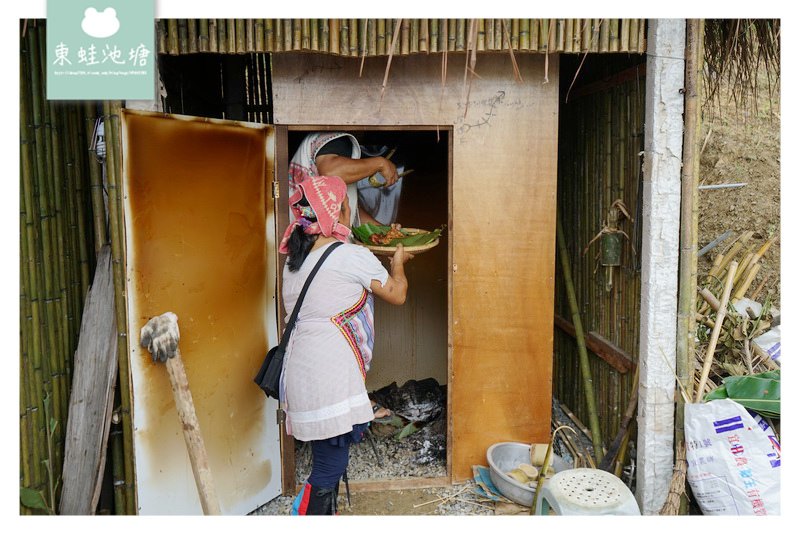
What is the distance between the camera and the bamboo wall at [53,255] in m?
2.73

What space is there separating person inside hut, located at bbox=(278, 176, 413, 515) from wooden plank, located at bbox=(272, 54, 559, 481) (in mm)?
622

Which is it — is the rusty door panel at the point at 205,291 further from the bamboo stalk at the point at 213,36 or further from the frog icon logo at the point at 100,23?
the frog icon logo at the point at 100,23

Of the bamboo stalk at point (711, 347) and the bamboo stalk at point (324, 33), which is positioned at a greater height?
the bamboo stalk at point (324, 33)

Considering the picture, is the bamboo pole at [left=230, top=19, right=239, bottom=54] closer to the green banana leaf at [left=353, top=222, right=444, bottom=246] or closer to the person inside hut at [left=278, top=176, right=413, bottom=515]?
the person inside hut at [left=278, top=176, right=413, bottom=515]

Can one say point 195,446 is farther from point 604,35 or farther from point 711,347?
point 604,35

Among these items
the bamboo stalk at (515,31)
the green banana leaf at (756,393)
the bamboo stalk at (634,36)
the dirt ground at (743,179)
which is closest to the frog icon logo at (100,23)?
the bamboo stalk at (515,31)

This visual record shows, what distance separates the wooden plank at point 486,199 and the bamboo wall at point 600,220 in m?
0.45

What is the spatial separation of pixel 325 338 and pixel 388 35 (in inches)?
59.5

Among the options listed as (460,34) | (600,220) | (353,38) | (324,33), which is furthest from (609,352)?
(324,33)

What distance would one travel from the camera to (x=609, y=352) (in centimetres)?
380

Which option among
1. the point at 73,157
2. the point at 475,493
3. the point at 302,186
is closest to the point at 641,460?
the point at 475,493

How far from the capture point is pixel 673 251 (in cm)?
310

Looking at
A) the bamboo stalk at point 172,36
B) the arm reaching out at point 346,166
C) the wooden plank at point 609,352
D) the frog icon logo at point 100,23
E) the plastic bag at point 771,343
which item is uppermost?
the bamboo stalk at point 172,36
